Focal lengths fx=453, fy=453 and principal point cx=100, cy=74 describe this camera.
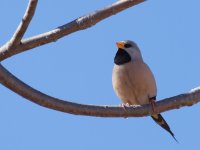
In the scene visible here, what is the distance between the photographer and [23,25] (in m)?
3.25

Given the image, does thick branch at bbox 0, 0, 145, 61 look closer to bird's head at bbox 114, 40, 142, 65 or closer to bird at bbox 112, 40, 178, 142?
bird at bbox 112, 40, 178, 142

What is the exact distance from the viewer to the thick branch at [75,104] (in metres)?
3.29

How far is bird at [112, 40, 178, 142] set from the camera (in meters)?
5.73

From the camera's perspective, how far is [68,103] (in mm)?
3436

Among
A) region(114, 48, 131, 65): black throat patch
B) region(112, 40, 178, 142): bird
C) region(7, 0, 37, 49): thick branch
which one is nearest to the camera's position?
region(7, 0, 37, 49): thick branch

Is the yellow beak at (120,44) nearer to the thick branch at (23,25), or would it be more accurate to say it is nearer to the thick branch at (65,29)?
the thick branch at (65,29)

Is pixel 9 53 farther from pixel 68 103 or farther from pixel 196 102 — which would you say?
pixel 196 102

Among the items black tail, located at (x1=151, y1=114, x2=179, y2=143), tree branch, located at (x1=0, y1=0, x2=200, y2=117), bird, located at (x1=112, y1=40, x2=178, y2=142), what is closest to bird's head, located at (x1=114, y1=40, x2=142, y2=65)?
bird, located at (x1=112, y1=40, x2=178, y2=142)

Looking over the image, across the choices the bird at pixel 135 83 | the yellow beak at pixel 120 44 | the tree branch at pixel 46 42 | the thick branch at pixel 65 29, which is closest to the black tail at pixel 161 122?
the bird at pixel 135 83

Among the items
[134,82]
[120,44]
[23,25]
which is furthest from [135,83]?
[23,25]

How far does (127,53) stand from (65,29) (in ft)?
10.1

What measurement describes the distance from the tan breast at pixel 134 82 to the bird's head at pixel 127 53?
179 millimetres

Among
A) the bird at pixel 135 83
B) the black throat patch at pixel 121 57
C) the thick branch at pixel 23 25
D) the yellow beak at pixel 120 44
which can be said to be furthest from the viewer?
the yellow beak at pixel 120 44

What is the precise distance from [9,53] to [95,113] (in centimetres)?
80
